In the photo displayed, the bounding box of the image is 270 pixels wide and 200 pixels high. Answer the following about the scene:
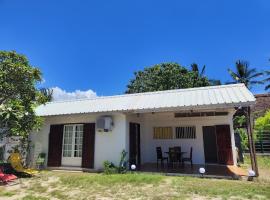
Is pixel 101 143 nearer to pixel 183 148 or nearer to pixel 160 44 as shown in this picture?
pixel 183 148

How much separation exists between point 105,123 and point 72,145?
2720mm

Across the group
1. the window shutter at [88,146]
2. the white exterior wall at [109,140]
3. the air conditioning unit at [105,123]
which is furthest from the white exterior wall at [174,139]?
the window shutter at [88,146]

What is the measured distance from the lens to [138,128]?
13.1 metres

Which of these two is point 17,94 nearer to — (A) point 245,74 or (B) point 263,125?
(B) point 263,125

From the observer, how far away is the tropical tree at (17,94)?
937 centimetres

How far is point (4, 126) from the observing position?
955 centimetres

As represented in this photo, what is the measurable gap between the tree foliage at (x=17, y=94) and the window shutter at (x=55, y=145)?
7.72 ft

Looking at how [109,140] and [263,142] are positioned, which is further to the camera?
[263,142]

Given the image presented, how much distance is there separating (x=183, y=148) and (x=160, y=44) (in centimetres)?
790

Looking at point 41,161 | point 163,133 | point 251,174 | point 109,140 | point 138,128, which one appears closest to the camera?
point 251,174

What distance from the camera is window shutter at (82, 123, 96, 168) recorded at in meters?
11.5

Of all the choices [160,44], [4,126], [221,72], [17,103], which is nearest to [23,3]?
[17,103]

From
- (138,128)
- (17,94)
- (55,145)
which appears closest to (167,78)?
(138,128)

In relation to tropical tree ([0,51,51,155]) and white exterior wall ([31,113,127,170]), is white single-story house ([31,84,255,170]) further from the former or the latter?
tropical tree ([0,51,51,155])
